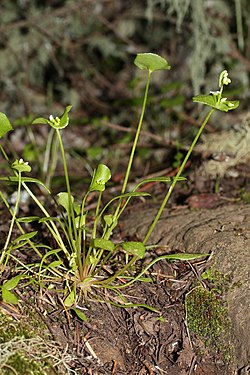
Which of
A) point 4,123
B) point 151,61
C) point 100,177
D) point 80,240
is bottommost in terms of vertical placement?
point 80,240

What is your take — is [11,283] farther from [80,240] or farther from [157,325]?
[157,325]

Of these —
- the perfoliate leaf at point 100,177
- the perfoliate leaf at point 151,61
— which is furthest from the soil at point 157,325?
the perfoliate leaf at point 151,61

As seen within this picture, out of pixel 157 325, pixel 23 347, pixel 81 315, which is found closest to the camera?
pixel 23 347

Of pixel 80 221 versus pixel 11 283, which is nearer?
pixel 11 283

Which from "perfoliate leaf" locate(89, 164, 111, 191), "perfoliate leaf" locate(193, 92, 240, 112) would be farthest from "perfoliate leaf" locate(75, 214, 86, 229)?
"perfoliate leaf" locate(193, 92, 240, 112)

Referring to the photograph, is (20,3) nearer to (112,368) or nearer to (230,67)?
(230,67)

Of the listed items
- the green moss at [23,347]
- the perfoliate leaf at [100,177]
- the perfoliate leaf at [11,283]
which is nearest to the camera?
the green moss at [23,347]

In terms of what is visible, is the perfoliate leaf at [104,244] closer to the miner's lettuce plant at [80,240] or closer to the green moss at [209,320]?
the miner's lettuce plant at [80,240]

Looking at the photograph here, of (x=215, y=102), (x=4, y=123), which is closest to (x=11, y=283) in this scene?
(x=4, y=123)

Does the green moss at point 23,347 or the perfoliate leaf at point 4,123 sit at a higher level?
the perfoliate leaf at point 4,123

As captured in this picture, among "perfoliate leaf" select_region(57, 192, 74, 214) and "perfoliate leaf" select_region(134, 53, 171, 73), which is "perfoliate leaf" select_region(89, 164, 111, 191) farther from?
"perfoliate leaf" select_region(134, 53, 171, 73)
